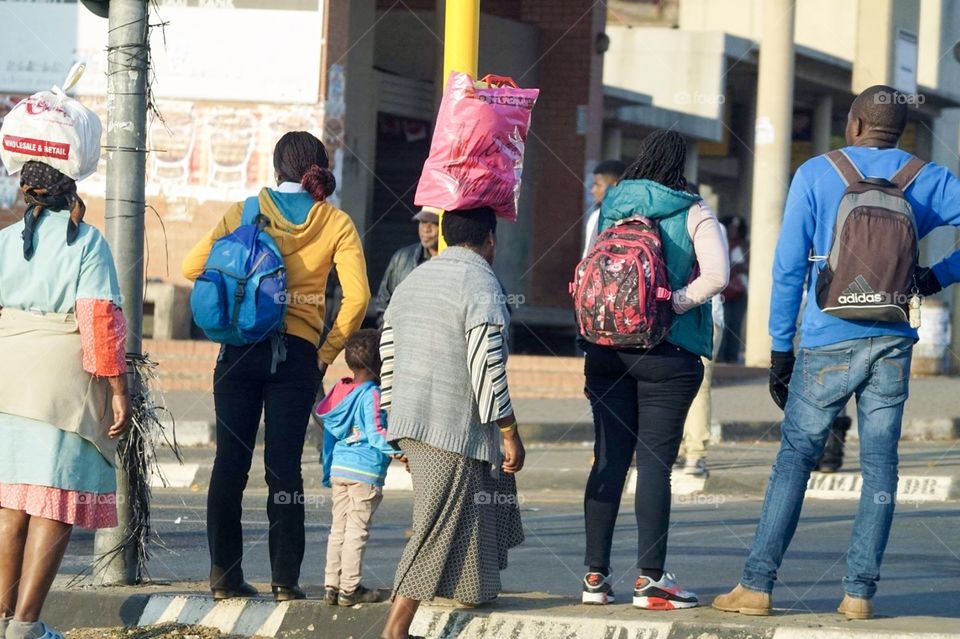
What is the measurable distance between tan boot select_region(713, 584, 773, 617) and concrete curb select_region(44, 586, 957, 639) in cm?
5

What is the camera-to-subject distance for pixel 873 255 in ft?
17.7

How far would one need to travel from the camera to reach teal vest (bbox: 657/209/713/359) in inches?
233

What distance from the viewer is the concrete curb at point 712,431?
13.2m

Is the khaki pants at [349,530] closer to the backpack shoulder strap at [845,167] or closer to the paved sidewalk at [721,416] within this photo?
the backpack shoulder strap at [845,167]

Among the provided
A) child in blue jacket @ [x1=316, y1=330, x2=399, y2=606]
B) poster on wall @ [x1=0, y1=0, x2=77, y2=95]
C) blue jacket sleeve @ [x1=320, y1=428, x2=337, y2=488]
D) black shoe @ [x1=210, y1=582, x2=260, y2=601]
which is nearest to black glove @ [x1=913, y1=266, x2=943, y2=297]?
child in blue jacket @ [x1=316, y1=330, x2=399, y2=606]

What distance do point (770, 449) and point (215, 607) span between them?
7.95 m

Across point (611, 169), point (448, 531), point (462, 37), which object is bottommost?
point (448, 531)

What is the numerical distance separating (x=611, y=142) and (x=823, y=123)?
4574 mm

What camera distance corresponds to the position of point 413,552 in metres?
5.37

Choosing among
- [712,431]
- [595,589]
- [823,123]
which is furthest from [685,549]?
[823,123]

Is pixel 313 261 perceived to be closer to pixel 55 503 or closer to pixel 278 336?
pixel 278 336

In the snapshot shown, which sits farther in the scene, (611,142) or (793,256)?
(611,142)

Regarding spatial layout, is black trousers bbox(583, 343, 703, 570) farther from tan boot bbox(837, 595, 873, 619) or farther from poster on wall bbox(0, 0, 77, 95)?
poster on wall bbox(0, 0, 77, 95)

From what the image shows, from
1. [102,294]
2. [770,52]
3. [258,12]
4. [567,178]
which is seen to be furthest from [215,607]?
[567,178]
